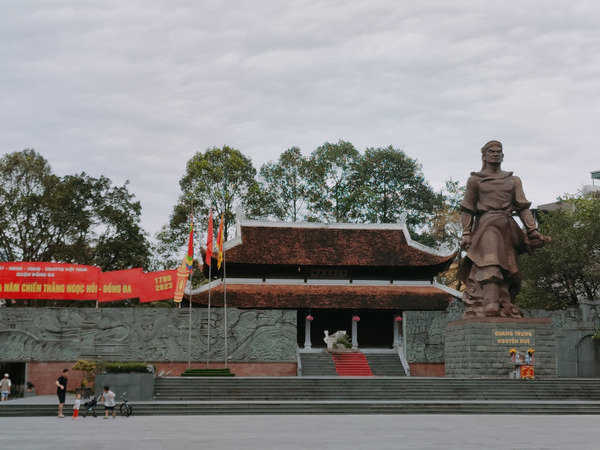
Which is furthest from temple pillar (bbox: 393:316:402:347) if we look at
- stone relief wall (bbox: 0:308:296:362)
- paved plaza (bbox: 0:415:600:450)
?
paved plaza (bbox: 0:415:600:450)

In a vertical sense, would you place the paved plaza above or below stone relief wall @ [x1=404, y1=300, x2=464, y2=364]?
below

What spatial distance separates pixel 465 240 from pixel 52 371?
55.4 feet

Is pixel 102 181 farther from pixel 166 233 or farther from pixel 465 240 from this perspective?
pixel 465 240

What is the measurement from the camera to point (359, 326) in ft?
120

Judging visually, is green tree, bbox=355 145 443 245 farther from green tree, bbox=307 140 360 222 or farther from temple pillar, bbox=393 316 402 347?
temple pillar, bbox=393 316 402 347

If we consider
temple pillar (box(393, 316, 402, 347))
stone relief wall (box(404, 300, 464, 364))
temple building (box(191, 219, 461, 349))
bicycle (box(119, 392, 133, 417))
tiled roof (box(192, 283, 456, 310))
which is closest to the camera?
bicycle (box(119, 392, 133, 417))

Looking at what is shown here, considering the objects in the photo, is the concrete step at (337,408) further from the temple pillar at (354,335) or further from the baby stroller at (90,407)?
the temple pillar at (354,335)

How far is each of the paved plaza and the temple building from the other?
1587 centimetres

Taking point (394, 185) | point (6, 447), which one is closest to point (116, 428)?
point (6, 447)

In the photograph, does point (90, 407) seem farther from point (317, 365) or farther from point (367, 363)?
point (367, 363)

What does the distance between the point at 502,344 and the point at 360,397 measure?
6.13m

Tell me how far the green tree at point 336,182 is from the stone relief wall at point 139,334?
18.6m

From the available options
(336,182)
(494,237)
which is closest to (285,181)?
(336,182)

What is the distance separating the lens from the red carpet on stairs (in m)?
31.5
